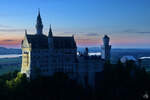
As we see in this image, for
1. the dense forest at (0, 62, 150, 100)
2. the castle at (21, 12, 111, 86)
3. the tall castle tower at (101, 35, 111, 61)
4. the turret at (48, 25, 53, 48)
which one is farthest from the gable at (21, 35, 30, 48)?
the tall castle tower at (101, 35, 111, 61)

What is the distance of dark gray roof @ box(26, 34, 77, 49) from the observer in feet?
222

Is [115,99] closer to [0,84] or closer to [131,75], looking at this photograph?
[131,75]

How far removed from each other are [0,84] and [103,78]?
34.7 meters

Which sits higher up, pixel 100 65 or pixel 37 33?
pixel 37 33

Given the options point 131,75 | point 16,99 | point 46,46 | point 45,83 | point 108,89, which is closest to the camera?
point 16,99

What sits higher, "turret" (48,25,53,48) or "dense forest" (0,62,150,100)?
"turret" (48,25,53,48)

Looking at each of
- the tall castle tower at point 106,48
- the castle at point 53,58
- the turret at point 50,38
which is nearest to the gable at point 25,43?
the castle at point 53,58

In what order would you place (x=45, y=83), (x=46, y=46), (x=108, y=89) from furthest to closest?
1. (x=108, y=89)
2. (x=46, y=46)
3. (x=45, y=83)

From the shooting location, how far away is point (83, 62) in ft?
239

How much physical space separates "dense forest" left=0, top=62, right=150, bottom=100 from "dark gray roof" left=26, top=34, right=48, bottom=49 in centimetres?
968

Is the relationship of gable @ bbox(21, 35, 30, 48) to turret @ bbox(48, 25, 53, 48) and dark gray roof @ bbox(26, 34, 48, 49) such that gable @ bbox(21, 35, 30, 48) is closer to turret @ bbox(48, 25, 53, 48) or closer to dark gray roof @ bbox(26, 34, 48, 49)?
dark gray roof @ bbox(26, 34, 48, 49)

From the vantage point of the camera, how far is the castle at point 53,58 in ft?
220

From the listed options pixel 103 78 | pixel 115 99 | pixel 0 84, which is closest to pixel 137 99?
pixel 115 99

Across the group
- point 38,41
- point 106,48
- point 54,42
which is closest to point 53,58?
point 54,42
